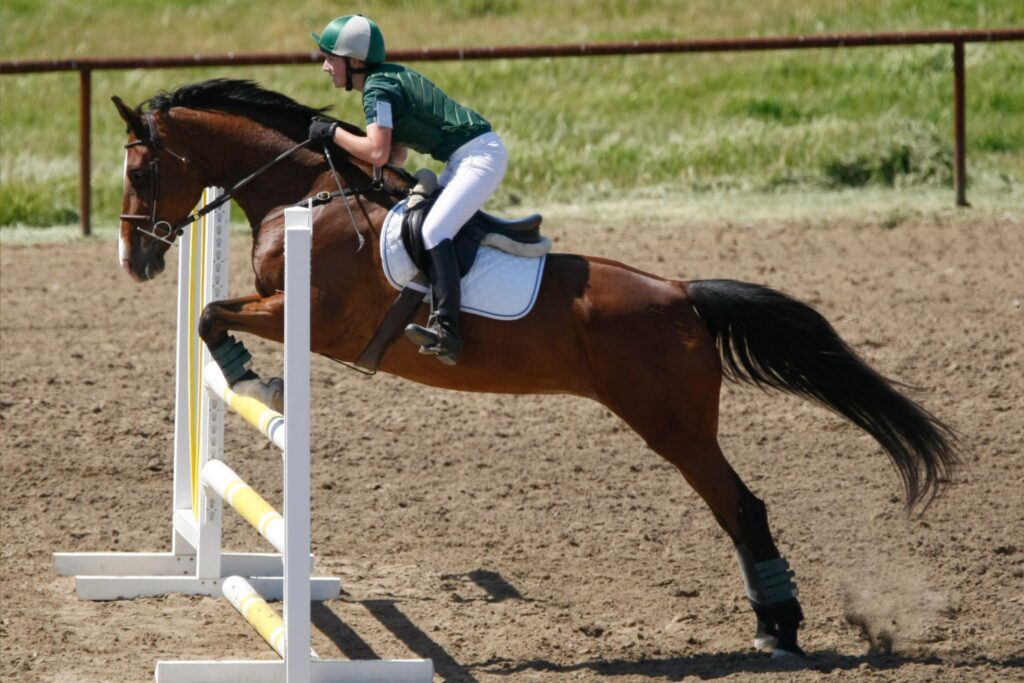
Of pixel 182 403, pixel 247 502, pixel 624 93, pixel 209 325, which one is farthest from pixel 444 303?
pixel 624 93

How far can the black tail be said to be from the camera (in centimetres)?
518

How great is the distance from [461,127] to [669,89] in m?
9.77

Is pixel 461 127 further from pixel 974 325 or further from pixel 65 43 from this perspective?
pixel 65 43

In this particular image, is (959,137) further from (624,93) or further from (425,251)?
(425,251)

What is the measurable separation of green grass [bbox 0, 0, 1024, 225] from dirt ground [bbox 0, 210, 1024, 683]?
2.79m

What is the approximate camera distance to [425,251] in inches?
194

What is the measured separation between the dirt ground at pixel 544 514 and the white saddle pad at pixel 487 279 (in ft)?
3.82

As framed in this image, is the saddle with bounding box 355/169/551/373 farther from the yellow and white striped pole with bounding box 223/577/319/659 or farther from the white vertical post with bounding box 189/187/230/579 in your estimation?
the yellow and white striped pole with bounding box 223/577/319/659

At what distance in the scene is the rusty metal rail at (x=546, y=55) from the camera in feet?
34.2

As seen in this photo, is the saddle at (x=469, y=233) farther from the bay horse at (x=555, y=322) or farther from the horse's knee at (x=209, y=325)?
the horse's knee at (x=209, y=325)

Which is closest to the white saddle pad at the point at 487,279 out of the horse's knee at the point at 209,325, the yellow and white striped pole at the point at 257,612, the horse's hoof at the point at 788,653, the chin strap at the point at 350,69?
the chin strap at the point at 350,69

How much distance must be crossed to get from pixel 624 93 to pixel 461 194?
9715 mm

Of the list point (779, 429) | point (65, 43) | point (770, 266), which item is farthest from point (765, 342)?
point (65, 43)

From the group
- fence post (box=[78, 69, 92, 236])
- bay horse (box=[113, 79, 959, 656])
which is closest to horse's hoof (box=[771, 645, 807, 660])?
bay horse (box=[113, 79, 959, 656])
